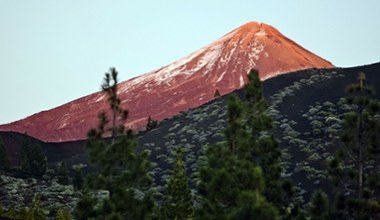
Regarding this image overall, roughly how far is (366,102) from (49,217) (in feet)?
127

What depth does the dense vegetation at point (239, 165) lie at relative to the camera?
29.8 metres

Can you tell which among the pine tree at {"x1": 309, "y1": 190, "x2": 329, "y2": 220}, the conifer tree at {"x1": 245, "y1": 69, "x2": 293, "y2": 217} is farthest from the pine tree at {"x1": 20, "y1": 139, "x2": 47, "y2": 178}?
the pine tree at {"x1": 309, "y1": 190, "x2": 329, "y2": 220}

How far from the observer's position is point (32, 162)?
83.4m

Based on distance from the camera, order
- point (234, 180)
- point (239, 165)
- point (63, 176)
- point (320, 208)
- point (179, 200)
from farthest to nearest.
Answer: point (63, 176)
point (179, 200)
point (320, 208)
point (239, 165)
point (234, 180)

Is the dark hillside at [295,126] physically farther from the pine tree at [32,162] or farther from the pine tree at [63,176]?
the pine tree at [63,176]

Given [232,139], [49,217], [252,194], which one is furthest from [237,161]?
[49,217]

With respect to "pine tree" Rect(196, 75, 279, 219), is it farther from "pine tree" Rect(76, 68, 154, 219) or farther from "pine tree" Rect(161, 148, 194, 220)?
"pine tree" Rect(161, 148, 194, 220)

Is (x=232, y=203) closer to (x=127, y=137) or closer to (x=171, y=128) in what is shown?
(x=127, y=137)

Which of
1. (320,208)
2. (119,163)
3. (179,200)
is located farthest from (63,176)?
(320,208)

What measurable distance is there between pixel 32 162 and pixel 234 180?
193 ft

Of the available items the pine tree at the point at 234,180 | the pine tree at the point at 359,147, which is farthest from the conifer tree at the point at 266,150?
the pine tree at the point at 359,147

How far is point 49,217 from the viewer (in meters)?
63.5

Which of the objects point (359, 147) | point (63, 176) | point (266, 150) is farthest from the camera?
point (63, 176)

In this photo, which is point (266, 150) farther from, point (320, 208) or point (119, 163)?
point (119, 163)
